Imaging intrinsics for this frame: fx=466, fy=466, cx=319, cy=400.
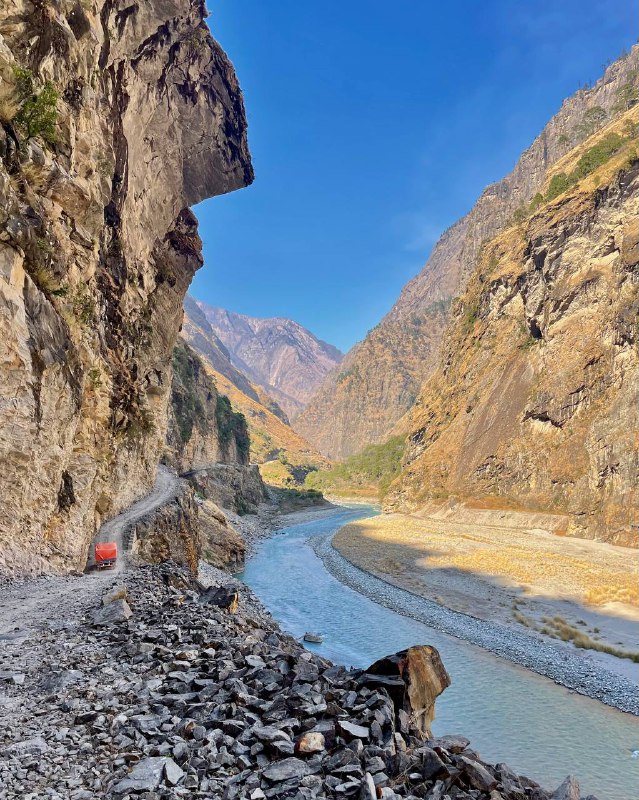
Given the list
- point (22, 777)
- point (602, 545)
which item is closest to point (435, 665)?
point (22, 777)

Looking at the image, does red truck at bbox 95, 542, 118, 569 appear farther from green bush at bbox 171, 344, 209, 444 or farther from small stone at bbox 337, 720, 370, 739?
green bush at bbox 171, 344, 209, 444

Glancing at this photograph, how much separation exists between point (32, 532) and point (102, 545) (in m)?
3.93

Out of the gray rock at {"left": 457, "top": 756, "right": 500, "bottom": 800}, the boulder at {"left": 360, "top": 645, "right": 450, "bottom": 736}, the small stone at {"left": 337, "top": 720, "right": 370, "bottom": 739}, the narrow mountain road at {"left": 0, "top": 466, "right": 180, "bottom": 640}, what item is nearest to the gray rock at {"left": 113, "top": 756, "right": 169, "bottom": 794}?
the small stone at {"left": 337, "top": 720, "right": 370, "bottom": 739}

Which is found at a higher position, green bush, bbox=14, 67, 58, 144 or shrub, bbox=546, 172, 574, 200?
shrub, bbox=546, 172, 574, 200

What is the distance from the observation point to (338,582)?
126ft

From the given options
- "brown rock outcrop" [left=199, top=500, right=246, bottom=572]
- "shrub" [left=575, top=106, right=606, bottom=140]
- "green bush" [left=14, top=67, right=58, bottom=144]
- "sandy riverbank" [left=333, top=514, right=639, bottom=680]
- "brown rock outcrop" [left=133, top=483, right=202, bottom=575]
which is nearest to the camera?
"green bush" [left=14, top=67, right=58, bottom=144]

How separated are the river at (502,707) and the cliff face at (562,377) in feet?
116

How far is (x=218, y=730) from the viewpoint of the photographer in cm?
630

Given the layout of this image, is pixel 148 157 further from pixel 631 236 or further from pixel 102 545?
pixel 631 236

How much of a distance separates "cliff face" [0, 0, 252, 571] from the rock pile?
8380 mm

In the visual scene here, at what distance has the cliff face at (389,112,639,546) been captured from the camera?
54.3 metres

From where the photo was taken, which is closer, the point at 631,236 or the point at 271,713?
the point at 271,713

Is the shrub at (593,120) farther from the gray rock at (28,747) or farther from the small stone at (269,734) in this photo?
the gray rock at (28,747)

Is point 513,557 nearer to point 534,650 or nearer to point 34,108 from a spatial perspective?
point 534,650
